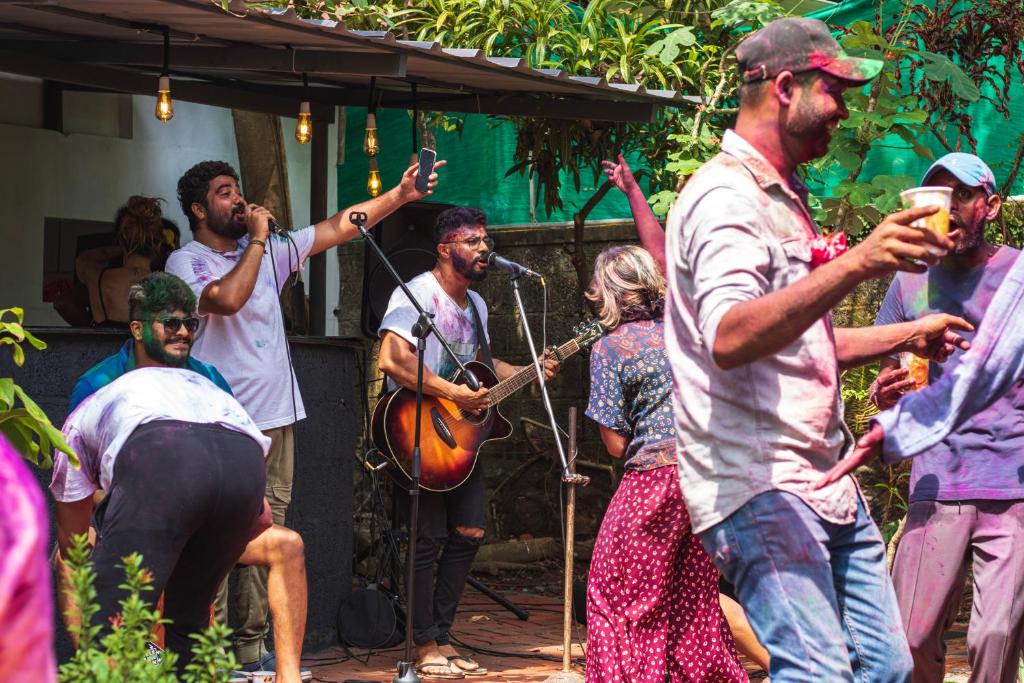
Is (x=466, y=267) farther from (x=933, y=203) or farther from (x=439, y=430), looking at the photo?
(x=933, y=203)

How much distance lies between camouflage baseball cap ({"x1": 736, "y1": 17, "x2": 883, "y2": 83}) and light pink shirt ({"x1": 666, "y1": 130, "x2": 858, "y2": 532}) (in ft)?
0.60

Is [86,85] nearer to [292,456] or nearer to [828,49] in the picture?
[292,456]

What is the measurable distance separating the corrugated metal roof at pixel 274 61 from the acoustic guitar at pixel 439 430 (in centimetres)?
132

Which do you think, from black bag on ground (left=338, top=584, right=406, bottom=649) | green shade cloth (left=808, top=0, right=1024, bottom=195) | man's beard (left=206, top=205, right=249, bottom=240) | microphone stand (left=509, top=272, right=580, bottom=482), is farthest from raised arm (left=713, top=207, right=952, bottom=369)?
green shade cloth (left=808, top=0, right=1024, bottom=195)

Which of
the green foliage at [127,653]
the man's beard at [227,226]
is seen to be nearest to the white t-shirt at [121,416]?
the man's beard at [227,226]

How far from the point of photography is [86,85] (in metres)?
7.93

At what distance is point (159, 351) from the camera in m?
5.14

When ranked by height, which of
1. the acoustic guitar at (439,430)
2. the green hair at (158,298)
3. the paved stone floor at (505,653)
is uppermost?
the green hair at (158,298)

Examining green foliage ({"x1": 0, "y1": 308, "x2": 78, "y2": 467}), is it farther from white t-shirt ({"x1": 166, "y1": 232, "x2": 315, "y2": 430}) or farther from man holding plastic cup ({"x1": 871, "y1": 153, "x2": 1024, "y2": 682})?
man holding plastic cup ({"x1": 871, "y1": 153, "x2": 1024, "y2": 682})

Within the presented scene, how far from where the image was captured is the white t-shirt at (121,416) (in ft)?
15.5

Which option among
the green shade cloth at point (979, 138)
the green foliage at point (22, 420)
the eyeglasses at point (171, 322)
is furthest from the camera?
the green shade cloth at point (979, 138)

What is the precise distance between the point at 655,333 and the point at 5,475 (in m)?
4.36

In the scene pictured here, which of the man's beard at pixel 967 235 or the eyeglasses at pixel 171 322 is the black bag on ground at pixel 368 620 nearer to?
the eyeglasses at pixel 171 322

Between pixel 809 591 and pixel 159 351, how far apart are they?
286 centimetres
